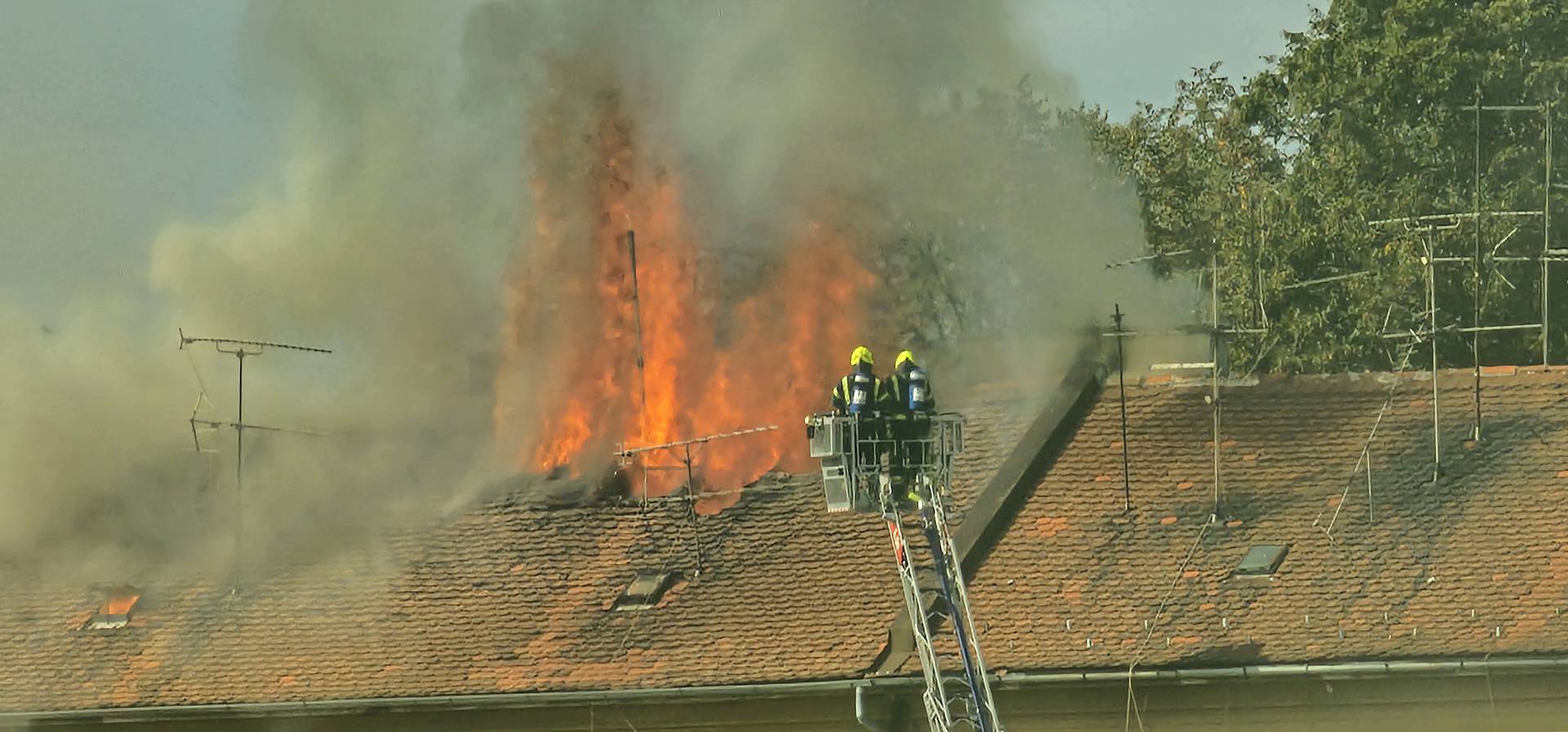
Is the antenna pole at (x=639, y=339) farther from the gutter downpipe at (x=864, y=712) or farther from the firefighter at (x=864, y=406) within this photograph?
the firefighter at (x=864, y=406)

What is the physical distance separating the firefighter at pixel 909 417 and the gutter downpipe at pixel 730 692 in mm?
5160

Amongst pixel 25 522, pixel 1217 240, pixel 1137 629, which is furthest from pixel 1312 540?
pixel 25 522

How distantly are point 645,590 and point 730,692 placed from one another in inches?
110

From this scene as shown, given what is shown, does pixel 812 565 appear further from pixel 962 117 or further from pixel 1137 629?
pixel 962 117

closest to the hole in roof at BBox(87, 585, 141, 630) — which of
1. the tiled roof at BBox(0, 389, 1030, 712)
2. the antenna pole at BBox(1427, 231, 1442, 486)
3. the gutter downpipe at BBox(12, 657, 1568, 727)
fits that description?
the tiled roof at BBox(0, 389, 1030, 712)

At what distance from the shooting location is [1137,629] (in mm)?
29391

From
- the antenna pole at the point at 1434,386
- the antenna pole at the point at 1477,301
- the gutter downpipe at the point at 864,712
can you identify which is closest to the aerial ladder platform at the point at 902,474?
the gutter downpipe at the point at 864,712

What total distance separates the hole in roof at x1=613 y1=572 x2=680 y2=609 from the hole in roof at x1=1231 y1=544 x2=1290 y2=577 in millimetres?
6969

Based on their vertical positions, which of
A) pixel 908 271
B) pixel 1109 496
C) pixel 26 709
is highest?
pixel 908 271

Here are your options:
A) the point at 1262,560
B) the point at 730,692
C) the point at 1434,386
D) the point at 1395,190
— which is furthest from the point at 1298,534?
the point at 1395,190

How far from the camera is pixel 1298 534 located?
100 feet

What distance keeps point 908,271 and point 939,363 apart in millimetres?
1440

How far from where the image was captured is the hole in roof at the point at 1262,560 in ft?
98.2

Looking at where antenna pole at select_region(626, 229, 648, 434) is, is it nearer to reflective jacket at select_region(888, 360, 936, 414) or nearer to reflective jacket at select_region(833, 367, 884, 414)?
reflective jacket at select_region(833, 367, 884, 414)
